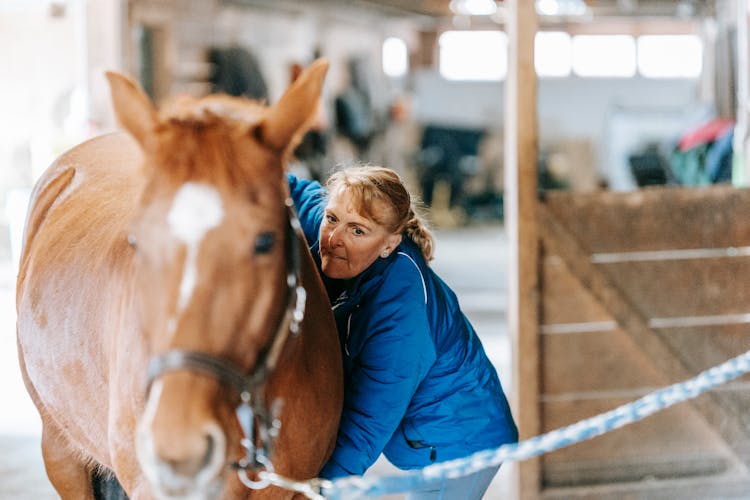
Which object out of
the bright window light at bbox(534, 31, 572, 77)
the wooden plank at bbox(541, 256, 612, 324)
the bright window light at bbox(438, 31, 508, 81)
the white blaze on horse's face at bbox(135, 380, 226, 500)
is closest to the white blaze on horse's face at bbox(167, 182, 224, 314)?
the white blaze on horse's face at bbox(135, 380, 226, 500)

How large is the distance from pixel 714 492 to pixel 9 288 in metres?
7.55

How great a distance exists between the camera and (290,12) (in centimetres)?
1216

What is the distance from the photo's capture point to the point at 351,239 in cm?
226

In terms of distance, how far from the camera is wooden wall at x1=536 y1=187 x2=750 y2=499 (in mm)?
3742

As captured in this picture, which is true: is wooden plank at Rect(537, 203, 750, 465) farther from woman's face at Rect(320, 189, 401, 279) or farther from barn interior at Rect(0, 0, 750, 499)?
woman's face at Rect(320, 189, 401, 279)

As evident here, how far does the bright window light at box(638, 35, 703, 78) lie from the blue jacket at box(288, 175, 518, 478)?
21322 mm

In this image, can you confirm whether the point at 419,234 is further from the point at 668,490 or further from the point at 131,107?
A: the point at 668,490

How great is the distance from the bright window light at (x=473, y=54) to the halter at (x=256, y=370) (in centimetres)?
2040

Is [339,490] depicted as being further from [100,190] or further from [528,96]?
[528,96]

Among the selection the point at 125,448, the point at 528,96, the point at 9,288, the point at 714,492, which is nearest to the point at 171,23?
the point at 9,288

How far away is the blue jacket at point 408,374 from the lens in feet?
7.21

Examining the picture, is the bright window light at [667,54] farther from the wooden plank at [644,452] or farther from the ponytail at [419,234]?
the ponytail at [419,234]

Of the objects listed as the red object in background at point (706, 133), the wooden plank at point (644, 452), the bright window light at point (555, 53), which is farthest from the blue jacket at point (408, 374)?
the bright window light at point (555, 53)

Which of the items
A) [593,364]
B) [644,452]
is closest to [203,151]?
[593,364]
